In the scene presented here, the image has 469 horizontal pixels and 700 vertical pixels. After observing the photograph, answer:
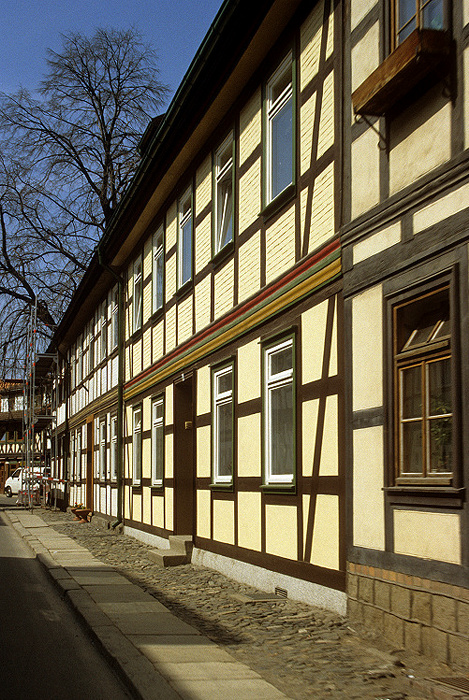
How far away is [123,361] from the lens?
21203 millimetres

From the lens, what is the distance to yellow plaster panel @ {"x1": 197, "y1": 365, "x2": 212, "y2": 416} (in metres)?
13.1

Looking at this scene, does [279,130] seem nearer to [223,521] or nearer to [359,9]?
[359,9]

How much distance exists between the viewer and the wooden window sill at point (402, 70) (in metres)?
→ 6.43

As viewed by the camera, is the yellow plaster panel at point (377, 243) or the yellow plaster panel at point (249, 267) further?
the yellow plaster panel at point (249, 267)

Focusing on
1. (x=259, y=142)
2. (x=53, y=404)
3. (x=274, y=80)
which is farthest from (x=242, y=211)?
(x=53, y=404)

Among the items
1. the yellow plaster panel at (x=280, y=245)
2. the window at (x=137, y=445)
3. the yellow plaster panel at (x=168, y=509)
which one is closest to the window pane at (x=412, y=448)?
the yellow plaster panel at (x=280, y=245)

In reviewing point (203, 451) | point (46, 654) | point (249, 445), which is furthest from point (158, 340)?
point (46, 654)

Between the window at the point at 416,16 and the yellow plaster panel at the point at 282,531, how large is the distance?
177 inches

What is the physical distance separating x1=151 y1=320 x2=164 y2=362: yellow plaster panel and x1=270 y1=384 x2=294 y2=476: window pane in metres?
6.69

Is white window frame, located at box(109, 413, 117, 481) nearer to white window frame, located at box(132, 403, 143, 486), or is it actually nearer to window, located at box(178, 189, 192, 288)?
white window frame, located at box(132, 403, 143, 486)

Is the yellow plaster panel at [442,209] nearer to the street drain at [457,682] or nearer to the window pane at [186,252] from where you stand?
the street drain at [457,682]

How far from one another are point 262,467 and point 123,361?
36.8ft

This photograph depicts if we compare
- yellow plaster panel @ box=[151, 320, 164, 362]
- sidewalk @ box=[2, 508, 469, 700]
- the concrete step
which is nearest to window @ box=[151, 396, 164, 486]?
yellow plaster panel @ box=[151, 320, 164, 362]

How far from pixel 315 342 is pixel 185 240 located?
6.72 meters
